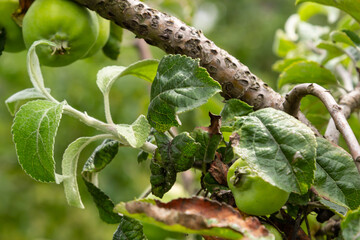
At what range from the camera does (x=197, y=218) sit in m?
0.38

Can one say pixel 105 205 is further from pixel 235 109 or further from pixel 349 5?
pixel 349 5

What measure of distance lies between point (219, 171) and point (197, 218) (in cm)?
14

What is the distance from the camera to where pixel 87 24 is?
667mm

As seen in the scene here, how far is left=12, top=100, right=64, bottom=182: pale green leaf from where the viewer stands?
517 millimetres

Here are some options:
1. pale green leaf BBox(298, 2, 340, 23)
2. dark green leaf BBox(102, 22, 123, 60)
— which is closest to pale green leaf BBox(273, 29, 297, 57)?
pale green leaf BBox(298, 2, 340, 23)

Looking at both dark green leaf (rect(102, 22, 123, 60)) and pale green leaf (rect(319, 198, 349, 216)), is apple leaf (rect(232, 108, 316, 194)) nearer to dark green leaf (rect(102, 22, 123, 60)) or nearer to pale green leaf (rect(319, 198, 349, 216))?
pale green leaf (rect(319, 198, 349, 216))

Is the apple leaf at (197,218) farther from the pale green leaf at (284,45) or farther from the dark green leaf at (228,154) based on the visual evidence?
the pale green leaf at (284,45)

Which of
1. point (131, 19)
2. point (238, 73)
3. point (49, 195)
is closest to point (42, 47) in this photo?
point (131, 19)

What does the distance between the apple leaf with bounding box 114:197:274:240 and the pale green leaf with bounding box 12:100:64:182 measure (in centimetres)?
15

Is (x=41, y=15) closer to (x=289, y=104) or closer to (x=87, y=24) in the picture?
(x=87, y=24)

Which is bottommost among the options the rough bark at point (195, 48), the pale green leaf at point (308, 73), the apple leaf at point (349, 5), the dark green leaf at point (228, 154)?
the dark green leaf at point (228, 154)

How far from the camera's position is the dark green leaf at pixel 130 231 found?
53cm

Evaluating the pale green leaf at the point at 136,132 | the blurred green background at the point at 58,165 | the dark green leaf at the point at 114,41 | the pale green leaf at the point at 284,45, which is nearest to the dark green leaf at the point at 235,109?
the pale green leaf at the point at 136,132

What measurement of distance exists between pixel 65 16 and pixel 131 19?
0.11 m
